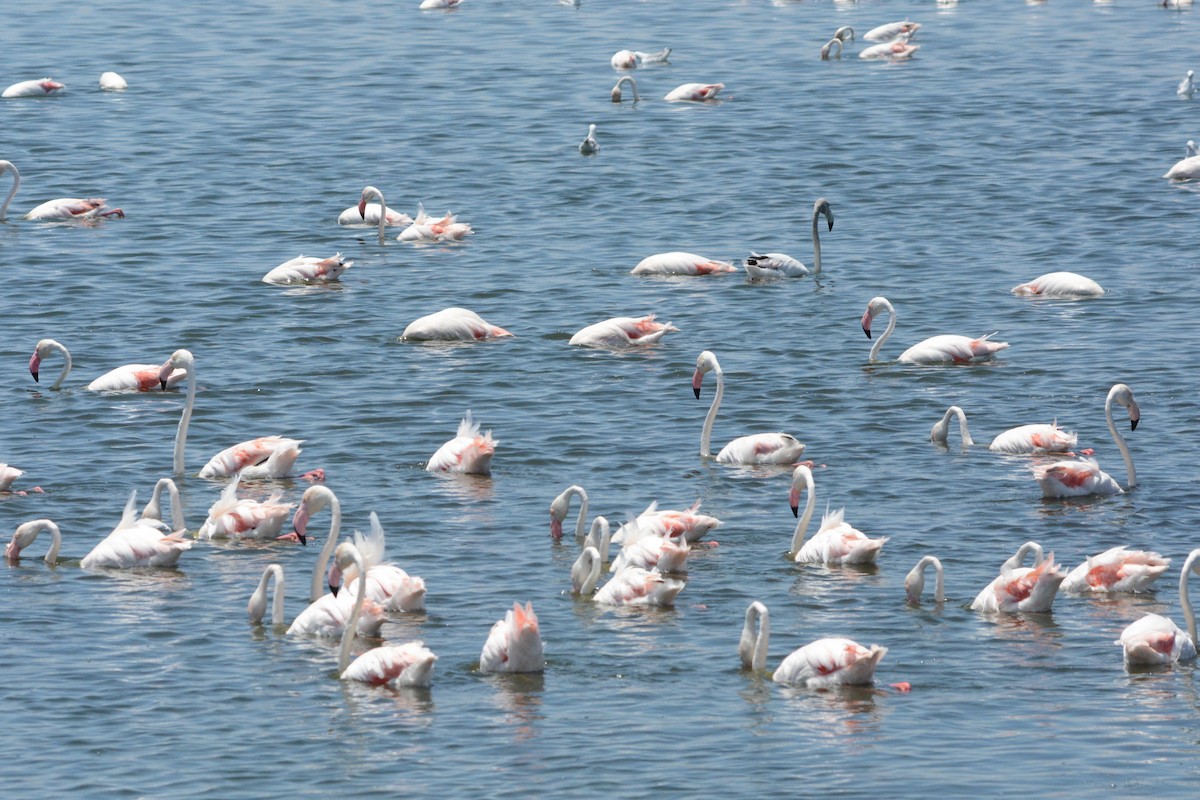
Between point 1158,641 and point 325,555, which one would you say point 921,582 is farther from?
point 325,555

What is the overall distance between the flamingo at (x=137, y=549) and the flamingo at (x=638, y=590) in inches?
148

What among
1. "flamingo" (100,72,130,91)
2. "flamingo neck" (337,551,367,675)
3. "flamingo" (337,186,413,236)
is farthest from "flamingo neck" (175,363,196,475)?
"flamingo" (100,72,130,91)

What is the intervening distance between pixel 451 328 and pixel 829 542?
9.31m

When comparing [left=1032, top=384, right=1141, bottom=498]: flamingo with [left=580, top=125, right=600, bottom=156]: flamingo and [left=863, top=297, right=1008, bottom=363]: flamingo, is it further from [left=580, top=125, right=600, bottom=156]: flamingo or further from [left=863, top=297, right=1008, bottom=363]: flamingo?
[left=580, top=125, right=600, bottom=156]: flamingo

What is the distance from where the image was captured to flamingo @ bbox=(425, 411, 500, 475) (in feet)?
70.7

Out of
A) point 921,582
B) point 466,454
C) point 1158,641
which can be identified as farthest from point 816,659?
point 466,454

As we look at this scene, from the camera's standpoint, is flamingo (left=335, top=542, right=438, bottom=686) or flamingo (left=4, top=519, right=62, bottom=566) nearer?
flamingo (left=335, top=542, right=438, bottom=686)

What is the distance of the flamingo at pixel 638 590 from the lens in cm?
1775

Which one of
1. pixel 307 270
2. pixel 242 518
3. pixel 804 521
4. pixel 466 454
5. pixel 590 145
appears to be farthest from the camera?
pixel 590 145

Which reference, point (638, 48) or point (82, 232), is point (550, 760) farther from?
point (638, 48)

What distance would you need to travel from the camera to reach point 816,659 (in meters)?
15.8

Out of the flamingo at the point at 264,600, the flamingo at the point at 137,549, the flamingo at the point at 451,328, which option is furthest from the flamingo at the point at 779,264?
the flamingo at the point at 264,600

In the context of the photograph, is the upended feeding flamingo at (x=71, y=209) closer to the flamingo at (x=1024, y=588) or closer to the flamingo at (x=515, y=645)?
the flamingo at (x=515, y=645)

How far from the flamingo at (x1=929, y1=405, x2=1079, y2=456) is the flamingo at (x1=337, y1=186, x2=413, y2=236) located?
12.2m
